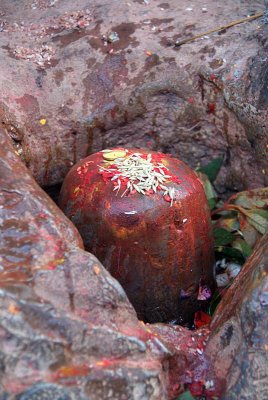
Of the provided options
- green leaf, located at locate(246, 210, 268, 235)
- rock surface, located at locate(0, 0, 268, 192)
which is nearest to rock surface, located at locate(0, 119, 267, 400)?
green leaf, located at locate(246, 210, 268, 235)

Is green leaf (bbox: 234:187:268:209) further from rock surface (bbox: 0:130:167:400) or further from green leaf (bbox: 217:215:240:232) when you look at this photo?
rock surface (bbox: 0:130:167:400)

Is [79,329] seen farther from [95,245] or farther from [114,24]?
[114,24]

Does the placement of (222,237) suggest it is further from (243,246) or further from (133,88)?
(133,88)

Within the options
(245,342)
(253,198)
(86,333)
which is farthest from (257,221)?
(86,333)

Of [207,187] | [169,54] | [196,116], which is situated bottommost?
[207,187]

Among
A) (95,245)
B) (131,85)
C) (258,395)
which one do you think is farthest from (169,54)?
(258,395)

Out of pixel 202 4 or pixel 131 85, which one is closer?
pixel 131 85
